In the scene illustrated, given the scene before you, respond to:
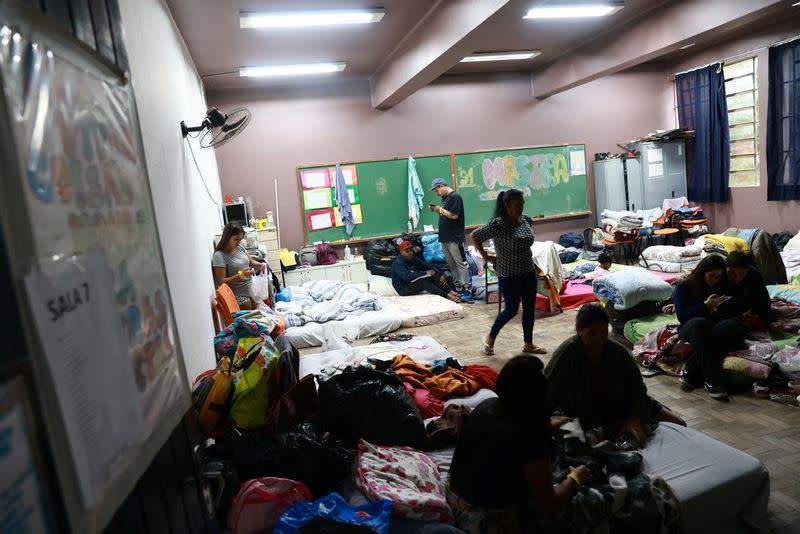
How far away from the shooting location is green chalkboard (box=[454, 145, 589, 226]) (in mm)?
7977

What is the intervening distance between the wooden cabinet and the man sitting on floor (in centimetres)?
57

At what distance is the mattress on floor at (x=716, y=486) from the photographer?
191 centimetres

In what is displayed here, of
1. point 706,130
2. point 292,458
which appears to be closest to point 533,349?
point 292,458

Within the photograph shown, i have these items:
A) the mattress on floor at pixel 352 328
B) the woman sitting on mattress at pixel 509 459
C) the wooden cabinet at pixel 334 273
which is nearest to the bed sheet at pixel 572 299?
the mattress on floor at pixel 352 328

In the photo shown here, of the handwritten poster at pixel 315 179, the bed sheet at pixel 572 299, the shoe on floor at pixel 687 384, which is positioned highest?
the handwritten poster at pixel 315 179

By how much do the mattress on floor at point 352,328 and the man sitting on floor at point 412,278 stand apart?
44.3 inches

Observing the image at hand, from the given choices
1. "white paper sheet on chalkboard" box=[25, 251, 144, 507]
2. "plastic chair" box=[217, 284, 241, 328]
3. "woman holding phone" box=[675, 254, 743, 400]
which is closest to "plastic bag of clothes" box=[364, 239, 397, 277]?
"plastic chair" box=[217, 284, 241, 328]

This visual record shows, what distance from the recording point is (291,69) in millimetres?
6441

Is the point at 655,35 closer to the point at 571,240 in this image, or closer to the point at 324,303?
the point at 571,240

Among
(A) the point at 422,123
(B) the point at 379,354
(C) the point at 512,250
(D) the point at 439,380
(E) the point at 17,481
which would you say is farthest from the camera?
(A) the point at 422,123

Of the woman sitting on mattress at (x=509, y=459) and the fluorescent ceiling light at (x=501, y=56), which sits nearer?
the woman sitting on mattress at (x=509, y=459)

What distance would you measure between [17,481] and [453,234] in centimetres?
601

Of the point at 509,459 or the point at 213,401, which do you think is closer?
the point at 509,459

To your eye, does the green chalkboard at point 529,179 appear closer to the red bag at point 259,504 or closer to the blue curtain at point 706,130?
the blue curtain at point 706,130
